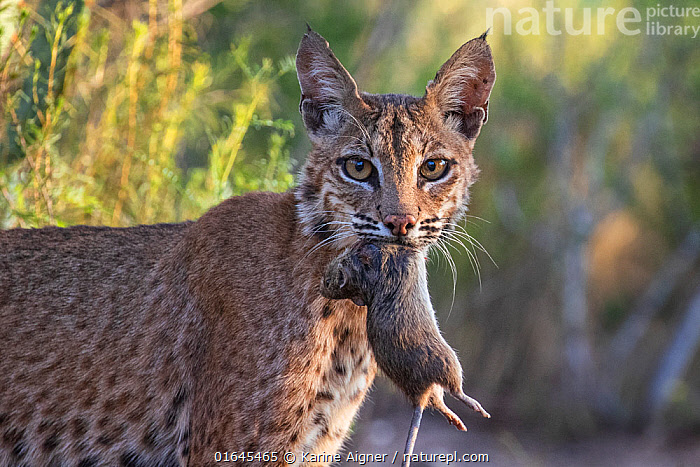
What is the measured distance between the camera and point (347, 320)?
418cm

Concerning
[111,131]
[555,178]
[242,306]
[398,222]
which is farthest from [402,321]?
[555,178]

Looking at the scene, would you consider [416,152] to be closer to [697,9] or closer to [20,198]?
[20,198]

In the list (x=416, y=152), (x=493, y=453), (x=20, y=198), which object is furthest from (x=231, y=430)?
(x=493, y=453)

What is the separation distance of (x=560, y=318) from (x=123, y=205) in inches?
212

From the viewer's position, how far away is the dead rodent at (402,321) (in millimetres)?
3447

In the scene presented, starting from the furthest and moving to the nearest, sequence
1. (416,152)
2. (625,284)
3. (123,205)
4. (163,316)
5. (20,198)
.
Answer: (625,284), (123,205), (20,198), (163,316), (416,152)

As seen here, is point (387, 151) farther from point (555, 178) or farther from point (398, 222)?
point (555, 178)

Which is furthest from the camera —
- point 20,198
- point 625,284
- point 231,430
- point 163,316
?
point 625,284

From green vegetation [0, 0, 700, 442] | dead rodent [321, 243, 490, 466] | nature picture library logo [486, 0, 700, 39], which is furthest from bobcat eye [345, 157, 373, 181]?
nature picture library logo [486, 0, 700, 39]

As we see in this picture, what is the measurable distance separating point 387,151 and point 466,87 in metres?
0.77

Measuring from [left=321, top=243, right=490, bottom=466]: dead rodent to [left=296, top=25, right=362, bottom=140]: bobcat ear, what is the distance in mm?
1017

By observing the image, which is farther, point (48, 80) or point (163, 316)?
point (48, 80)

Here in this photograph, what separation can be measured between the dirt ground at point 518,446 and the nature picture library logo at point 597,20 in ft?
15.1

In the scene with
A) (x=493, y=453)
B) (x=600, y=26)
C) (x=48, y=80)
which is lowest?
(x=493, y=453)
